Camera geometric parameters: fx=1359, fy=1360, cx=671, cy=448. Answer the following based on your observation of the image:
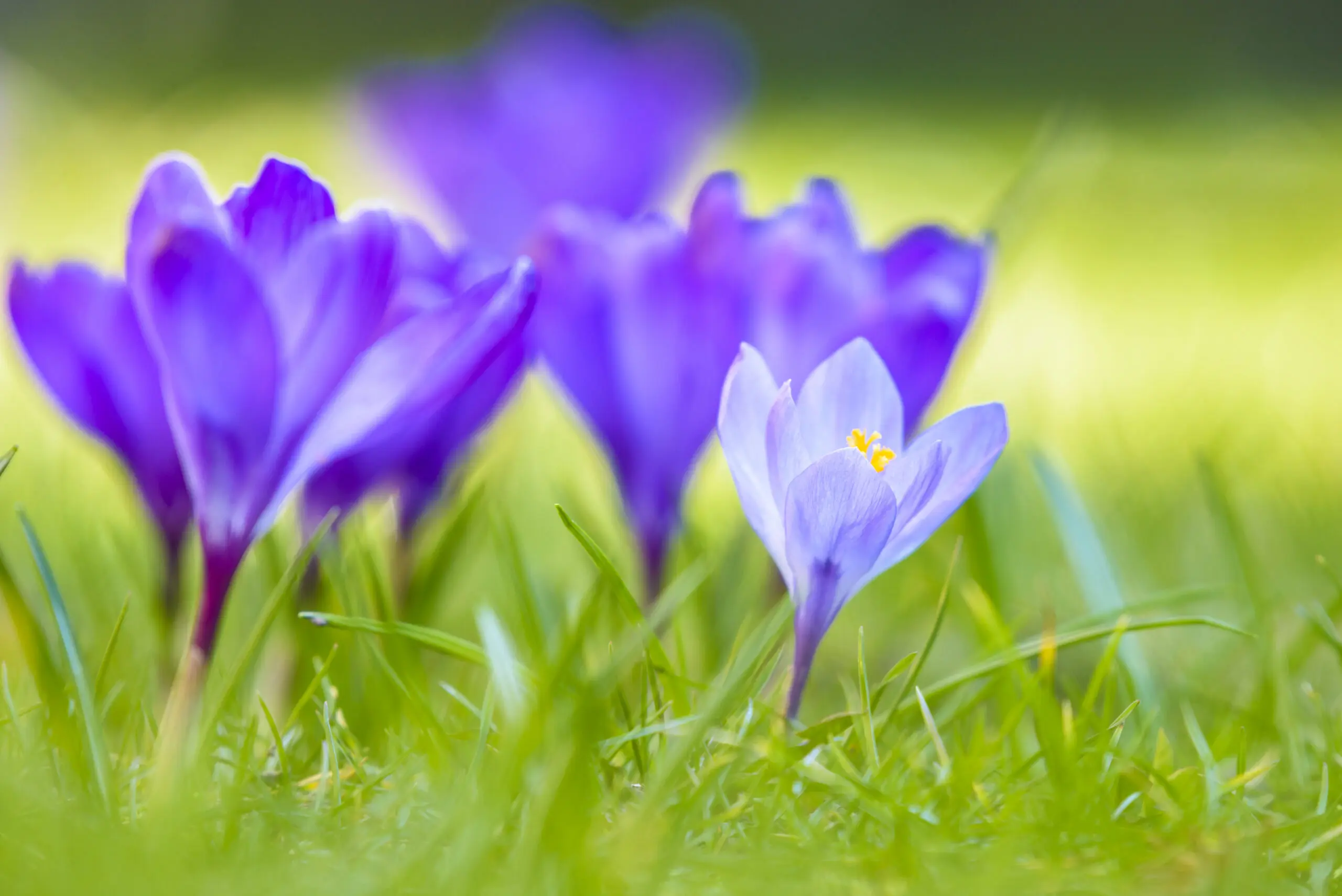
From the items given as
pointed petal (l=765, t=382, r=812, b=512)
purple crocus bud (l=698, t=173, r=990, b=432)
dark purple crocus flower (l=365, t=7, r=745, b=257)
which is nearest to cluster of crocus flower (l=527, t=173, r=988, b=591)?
purple crocus bud (l=698, t=173, r=990, b=432)

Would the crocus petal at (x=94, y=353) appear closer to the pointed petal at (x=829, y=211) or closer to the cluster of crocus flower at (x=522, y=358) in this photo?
the cluster of crocus flower at (x=522, y=358)

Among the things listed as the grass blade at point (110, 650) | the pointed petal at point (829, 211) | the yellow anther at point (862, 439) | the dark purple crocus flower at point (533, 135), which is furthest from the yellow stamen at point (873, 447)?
the dark purple crocus flower at point (533, 135)

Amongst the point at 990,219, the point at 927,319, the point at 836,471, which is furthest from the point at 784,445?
the point at 990,219


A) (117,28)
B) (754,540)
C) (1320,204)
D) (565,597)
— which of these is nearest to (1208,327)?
(1320,204)

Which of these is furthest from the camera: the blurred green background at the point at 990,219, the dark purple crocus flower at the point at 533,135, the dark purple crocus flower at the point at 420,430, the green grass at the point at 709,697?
the dark purple crocus flower at the point at 533,135

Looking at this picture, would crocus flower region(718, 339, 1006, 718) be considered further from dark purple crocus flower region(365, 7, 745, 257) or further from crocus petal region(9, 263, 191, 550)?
dark purple crocus flower region(365, 7, 745, 257)

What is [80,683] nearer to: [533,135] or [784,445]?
[784,445]

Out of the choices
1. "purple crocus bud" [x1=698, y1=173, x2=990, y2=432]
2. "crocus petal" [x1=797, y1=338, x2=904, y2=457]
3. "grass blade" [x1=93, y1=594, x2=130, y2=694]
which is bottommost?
"grass blade" [x1=93, y1=594, x2=130, y2=694]
